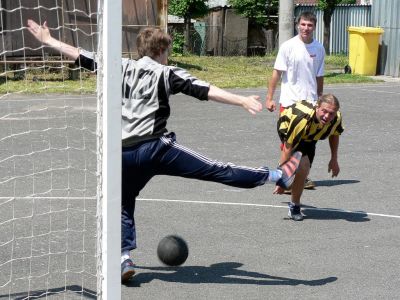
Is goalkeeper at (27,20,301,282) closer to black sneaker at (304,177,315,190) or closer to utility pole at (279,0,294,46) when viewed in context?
black sneaker at (304,177,315,190)

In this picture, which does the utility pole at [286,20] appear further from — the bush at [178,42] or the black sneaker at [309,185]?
the black sneaker at [309,185]

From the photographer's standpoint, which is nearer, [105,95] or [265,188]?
[105,95]

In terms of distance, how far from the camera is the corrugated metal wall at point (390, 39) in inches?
1053

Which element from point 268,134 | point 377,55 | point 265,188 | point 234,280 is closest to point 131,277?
point 234,280

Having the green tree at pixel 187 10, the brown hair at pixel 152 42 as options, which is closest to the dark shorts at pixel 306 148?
the brown hair at pixel 152 42

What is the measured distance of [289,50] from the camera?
10891 mm

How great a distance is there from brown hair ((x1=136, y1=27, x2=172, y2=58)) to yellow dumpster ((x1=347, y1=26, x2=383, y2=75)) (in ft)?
65.5

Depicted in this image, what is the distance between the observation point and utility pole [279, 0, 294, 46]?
2545 cm

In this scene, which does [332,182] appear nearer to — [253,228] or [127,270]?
[253,228]

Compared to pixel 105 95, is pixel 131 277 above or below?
below

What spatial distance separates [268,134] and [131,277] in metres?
8.25

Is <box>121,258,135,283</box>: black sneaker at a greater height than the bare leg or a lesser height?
lesser

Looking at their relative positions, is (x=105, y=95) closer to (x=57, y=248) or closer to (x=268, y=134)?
(x=57, y=248)

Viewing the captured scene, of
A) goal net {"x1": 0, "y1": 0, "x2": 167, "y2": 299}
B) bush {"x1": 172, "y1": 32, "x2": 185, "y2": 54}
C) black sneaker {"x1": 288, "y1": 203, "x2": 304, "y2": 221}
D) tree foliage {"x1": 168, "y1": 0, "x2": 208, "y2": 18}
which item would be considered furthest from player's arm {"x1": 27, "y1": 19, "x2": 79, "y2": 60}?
tree foliage {"x1": 168, "y1": 0, "x2": 208, "y2": 18}
